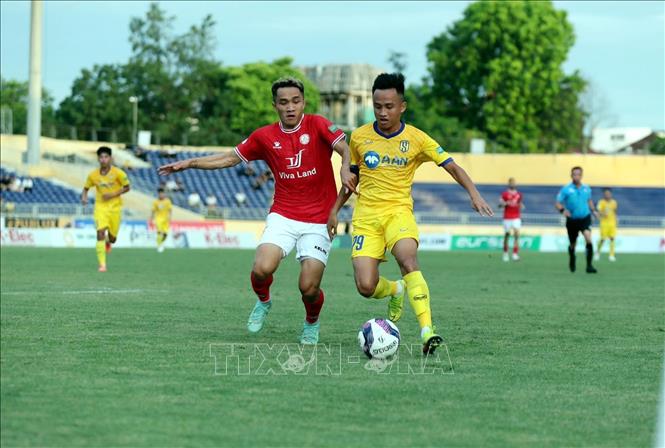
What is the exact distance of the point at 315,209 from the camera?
10305mm

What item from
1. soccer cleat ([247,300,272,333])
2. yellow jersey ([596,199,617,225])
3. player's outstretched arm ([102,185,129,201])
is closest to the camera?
soccer cleat ([247,300,272,333])

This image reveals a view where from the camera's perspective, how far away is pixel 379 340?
348 inches

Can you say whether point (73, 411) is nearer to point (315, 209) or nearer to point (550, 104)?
point (315, 209)

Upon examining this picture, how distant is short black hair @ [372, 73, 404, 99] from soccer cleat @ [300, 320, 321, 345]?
6.85 feet

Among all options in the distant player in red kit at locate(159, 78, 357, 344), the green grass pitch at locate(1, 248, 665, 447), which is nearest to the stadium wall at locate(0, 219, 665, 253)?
the green grass pitch at locate(1, 248, 665, 447)

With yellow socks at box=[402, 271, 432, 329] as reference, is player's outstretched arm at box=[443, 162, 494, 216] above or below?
above

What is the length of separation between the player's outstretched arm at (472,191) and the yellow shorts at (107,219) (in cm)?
1314

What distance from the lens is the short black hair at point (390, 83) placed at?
962 cm

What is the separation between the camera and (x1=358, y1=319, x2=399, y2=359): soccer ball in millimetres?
8836

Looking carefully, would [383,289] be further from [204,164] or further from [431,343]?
[204,164]

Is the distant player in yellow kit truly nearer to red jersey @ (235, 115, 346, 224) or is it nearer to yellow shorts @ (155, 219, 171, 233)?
yellow shorts @ (155, 219, 171, 233)

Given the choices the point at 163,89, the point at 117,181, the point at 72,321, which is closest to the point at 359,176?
the point at 72,321

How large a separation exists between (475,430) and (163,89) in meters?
96.4

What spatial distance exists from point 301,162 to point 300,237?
66 centimetres
